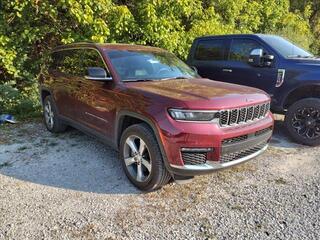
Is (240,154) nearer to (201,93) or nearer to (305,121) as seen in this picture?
(201,93)

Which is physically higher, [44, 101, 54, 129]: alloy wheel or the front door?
the front door

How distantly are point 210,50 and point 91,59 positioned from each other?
3067 mm

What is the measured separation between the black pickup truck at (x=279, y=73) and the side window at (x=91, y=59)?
2.87 m

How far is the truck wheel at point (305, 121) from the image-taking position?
18.7ft

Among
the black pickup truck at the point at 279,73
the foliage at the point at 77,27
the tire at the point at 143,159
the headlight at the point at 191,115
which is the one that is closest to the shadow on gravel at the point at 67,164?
the tire at the point at 143,159

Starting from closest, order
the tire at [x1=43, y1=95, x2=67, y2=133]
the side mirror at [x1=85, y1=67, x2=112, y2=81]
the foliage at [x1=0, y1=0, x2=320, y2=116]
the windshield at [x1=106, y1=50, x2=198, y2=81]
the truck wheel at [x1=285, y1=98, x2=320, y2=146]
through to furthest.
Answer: the side mirror at [x1=85, y1=67, x2=112, y2=81] → the windshield at [x1=106, y1=50, x2=198, y2=81] → the truck wheel at [x1=285, y1=98, x2=320, y2=146] → the tire at [x1=43, y1=95, x2=67, y2=133] → the foliage at [x1=0, y1=0, x2=320, y2=116]

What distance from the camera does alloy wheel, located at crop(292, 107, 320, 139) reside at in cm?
571

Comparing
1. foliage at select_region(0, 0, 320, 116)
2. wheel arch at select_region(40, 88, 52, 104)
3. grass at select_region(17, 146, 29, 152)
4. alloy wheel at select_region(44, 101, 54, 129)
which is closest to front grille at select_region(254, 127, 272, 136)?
grass at select_region(17, 146, 29, 152)

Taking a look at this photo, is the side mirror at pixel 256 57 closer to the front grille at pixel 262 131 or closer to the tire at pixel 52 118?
the front grille at pixel 262 131

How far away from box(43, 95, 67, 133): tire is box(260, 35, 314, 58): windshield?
13.3 feet

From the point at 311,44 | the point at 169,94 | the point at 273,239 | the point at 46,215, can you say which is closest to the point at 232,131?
the point at 169,94

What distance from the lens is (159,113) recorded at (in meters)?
3.76

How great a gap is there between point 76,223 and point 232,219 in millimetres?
1560

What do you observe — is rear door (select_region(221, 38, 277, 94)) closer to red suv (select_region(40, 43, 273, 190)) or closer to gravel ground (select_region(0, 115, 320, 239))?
gravel ground (select_region(0, 115, 320, 239))
